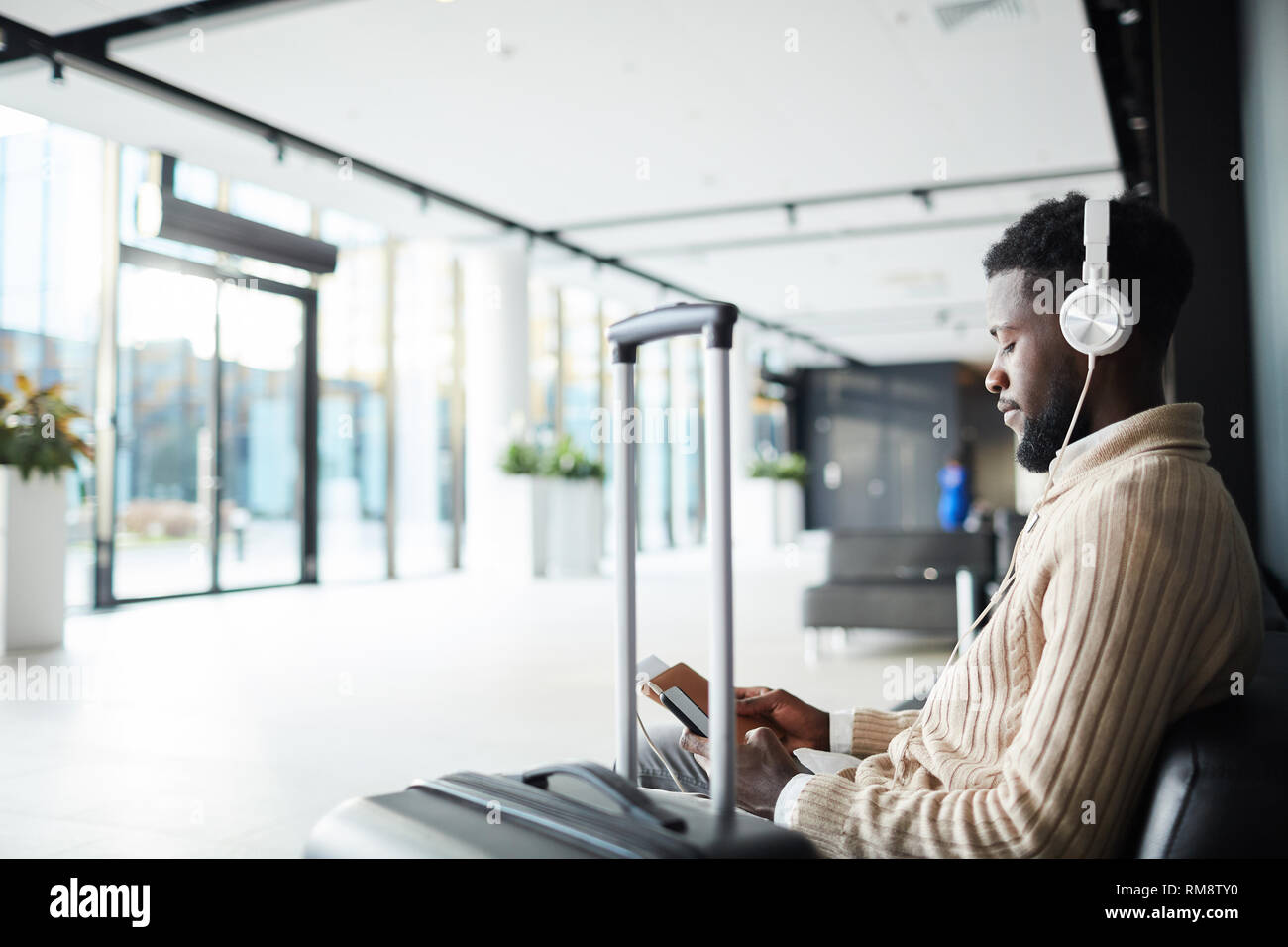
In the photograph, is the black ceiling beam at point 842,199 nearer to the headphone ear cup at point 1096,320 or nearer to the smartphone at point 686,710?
the headphone ear cup at point 1096,320

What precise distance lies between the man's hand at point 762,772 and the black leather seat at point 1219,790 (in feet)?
1.31

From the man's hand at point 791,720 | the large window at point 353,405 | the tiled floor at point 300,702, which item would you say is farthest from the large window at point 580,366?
the man's hand at point 791,720

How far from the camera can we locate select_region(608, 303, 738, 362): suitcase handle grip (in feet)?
2.84

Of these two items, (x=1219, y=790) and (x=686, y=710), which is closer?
(x=1219, y=790)

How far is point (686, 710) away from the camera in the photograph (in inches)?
52.2

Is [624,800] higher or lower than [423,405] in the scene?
lower

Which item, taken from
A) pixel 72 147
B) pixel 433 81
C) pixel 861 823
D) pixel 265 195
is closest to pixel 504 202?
pixel 265 195

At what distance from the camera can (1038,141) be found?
7.66 metres

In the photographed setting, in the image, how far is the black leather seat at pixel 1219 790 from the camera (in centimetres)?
85

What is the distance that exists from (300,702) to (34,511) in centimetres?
→ 267

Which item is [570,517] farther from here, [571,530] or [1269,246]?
[1269,246]

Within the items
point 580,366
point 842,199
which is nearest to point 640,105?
point 842,199

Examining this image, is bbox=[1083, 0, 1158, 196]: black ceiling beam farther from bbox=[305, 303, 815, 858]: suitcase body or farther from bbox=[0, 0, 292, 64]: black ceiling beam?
bbox=[0, 0, 292, 64]: black ceiling beam
